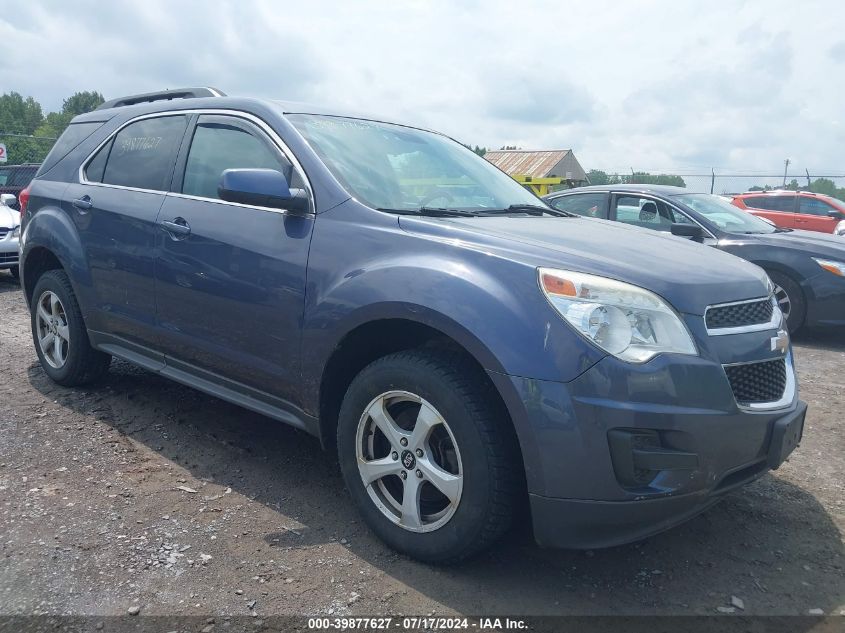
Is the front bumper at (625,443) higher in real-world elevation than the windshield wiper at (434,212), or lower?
lower

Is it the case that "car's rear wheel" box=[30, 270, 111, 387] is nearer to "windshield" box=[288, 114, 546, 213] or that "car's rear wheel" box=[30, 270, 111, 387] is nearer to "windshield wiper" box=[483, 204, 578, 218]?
"windshield" box=[288, 114, 546, 213]

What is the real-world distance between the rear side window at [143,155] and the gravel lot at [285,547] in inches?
55.8

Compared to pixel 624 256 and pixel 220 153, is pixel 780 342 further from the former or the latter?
pixel 220 153

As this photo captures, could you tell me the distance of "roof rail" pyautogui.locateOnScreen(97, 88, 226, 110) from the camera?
14.2ft

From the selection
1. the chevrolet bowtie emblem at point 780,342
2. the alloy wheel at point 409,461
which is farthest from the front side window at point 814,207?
the alloy wheel at point 409,461

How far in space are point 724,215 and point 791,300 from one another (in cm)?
127

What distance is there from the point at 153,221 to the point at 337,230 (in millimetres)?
1298

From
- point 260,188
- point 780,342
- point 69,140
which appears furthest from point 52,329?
point 780,342

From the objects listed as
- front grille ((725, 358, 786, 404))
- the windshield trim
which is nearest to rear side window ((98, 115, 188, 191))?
front grille ((725, 358, 786, 404))

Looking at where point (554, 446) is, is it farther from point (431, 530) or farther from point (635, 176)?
point (635, 176)

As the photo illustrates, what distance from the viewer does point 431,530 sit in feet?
8.98

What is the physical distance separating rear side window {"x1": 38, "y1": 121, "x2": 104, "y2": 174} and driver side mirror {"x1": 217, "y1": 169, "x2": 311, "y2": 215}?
6.79ft

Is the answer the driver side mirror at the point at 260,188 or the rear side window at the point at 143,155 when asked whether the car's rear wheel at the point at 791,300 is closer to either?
the driver side mirror at the point at 260,188

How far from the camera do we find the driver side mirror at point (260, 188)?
3082 mm
